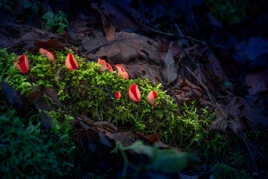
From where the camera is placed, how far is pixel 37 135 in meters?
1.57

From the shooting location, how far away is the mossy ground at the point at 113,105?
195 centimetres

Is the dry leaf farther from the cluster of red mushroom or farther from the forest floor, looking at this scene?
the cluster of red mushroom

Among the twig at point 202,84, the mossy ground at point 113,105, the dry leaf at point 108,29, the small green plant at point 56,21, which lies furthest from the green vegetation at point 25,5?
the twig at point 202,84

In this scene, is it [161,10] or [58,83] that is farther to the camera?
[161,10]

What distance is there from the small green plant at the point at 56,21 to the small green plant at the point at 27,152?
5.44ft

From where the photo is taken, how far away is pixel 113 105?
2021 mm

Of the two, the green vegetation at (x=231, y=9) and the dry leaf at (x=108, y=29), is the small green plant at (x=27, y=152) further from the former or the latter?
the green vegetation at (x=231, y=9)

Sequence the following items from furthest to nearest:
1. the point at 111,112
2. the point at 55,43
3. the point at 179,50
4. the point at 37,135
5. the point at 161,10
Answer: the point at 161,10, the point at 179,50, the point at 55,43, the point at 111,112, the point at 37,135

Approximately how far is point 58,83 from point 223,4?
3557 mm

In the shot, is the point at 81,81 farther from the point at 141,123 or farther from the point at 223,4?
the point at 223,4

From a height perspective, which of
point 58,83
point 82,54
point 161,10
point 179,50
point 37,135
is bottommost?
point 37,135

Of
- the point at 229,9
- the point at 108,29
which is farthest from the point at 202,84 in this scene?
the point at 229,9

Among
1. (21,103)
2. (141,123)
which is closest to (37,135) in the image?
(21,103)

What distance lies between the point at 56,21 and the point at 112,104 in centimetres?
168
